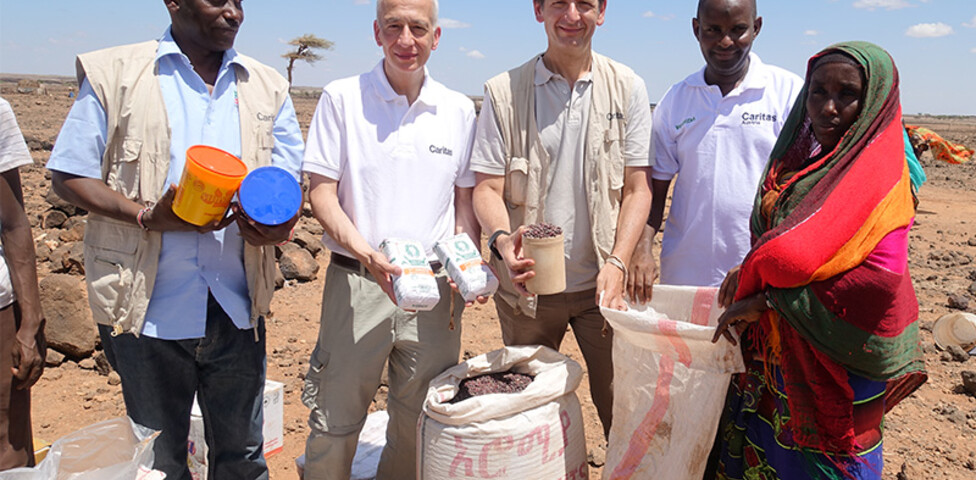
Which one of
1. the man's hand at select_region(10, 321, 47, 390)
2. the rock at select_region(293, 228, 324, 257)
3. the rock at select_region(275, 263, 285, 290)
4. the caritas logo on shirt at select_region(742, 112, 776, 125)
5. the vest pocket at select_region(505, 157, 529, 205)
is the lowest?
the rock at select_region(275, 263, 285, 290)

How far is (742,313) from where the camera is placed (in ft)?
6.99

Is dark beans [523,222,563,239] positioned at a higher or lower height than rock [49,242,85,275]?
higher

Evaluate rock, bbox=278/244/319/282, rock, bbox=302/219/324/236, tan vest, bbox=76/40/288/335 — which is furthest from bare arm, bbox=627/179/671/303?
rock, bbox=302/219/324/236

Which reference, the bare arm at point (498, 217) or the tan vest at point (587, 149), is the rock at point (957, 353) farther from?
the bare arm at point (498, 217)

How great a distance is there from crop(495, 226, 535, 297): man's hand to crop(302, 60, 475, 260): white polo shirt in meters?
0.26

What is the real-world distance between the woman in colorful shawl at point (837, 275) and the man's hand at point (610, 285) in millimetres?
412

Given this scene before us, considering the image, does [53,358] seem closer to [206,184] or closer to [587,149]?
[206,184]

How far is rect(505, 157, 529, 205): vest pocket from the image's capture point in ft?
8.44

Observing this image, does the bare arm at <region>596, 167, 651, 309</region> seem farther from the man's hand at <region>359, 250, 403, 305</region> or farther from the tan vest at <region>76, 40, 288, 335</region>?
the tan vest at <region>76, 40, 288, 335</region>

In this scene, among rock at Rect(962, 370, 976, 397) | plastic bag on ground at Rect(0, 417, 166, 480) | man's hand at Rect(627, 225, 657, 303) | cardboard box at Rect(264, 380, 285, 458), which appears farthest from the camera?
rock at Rect(962, 370, 976, 397)

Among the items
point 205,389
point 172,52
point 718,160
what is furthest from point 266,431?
point 718,160

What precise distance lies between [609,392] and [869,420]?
1045mm

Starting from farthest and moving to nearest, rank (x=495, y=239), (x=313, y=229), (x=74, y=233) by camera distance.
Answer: (x=313, y=229) < (x=74, y=233) < (x=495, y=239)

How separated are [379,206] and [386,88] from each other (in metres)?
0.42
